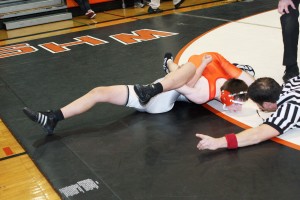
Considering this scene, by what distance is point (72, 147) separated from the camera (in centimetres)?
304

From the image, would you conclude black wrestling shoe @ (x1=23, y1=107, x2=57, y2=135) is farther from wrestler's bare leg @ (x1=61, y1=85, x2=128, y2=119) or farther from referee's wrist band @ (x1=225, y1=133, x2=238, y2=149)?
referee's wrist band @ (x1=225, y1=133, x2=238, y2=149)

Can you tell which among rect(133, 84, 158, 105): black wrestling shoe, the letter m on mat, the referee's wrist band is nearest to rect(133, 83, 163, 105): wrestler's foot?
rect(133, 84, 158, 105): black wrestling shoe


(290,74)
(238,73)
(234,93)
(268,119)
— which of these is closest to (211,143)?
(268,119)

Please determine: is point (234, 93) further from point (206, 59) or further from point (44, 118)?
point (44, 118)

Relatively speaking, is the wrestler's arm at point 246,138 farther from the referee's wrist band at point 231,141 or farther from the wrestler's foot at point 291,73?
the wrestler's foot at point 291,73

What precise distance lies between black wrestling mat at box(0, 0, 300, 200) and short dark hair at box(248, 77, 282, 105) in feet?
0.93

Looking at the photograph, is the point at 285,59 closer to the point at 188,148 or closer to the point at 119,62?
the point at 188,148

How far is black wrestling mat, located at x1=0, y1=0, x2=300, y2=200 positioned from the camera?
2.44 metres

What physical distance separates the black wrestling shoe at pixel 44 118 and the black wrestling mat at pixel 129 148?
0.08 meters

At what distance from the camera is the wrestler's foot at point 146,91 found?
3121 millimetres

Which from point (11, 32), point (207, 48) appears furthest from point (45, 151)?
point (11, 32)

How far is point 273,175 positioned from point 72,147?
133 centimetres

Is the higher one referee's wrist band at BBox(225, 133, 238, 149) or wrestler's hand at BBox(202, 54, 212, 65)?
wrestler's hand at BBox(202, 54, 212, 65)

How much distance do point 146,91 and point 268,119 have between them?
0.86m
